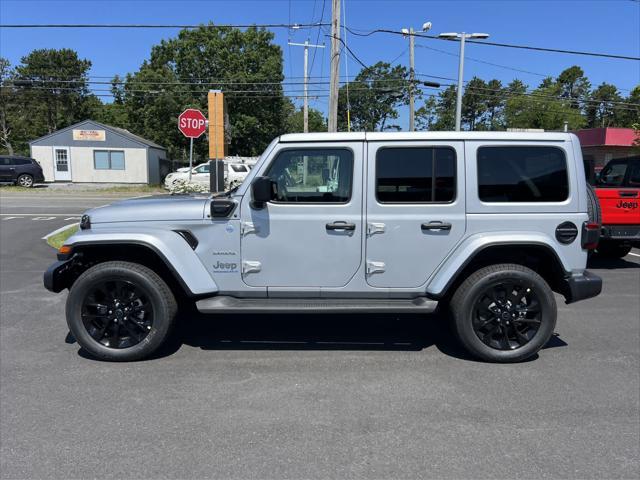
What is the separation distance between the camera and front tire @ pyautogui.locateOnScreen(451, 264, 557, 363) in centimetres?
429

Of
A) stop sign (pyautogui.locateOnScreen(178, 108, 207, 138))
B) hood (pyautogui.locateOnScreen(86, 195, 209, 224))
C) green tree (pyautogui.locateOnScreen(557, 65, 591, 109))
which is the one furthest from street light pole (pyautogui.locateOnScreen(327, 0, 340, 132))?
green tree (pyautogui.locateOnScreen(557, 65, 591, 109))

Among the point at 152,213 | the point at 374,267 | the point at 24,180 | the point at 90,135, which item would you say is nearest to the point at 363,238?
the point at 374,267

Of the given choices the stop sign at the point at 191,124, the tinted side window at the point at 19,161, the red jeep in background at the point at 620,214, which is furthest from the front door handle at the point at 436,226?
the tinted side window at the point at 19,161

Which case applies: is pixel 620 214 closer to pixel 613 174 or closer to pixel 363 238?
pixel 613 174

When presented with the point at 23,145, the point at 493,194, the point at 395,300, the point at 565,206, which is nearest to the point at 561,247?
the point at 565,206

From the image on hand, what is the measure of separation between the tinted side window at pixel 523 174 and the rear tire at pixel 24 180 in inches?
1277

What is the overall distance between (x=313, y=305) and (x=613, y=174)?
8476mm

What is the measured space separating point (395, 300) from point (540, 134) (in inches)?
77.2

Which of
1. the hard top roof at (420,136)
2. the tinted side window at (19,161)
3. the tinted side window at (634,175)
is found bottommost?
the tinted side window at (634,175)

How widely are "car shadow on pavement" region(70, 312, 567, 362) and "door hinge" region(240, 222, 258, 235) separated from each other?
1.05 meters

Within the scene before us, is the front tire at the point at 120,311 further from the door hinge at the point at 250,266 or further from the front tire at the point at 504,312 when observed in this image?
the front tire at the point at 504,312

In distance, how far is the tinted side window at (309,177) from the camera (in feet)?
14.2

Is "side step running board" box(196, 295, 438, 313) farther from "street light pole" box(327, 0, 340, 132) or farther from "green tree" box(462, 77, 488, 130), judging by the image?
"green tree" box(462, 77, 488, 130)

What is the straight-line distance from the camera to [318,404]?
363cm
